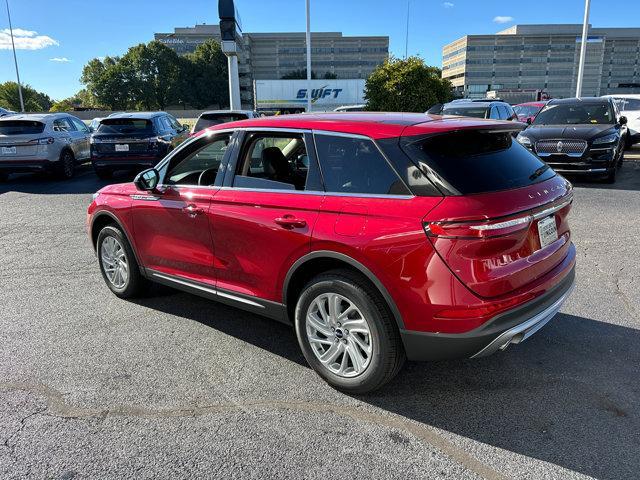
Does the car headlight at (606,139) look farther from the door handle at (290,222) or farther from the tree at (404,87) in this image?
the tree at (404,87)

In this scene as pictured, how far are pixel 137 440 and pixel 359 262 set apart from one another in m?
1.59

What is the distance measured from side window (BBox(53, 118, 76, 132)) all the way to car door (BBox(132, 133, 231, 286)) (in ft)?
33.2

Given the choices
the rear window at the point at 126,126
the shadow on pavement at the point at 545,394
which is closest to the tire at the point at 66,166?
the rear window at the point at 126,126

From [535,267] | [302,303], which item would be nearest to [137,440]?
[302,303]

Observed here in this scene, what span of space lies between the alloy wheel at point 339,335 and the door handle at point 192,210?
1249 mm

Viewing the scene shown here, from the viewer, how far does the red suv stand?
2.61m

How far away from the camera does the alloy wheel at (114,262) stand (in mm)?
4721

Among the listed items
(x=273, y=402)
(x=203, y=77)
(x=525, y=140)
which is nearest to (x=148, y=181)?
(x=273, y=402)

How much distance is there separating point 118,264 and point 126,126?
28.4 ft

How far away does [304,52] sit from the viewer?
407 ft

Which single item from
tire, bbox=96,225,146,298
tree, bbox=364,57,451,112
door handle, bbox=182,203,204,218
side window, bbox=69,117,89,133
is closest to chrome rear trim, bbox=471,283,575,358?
door handle, bbox=182,203,204,218

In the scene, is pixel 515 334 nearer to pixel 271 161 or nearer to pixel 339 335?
pixel 339 335

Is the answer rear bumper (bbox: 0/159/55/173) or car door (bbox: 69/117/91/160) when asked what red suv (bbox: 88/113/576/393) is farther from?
car door (bbox: 69/117/91/160)

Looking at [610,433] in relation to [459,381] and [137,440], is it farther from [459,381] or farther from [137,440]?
[137,440]
